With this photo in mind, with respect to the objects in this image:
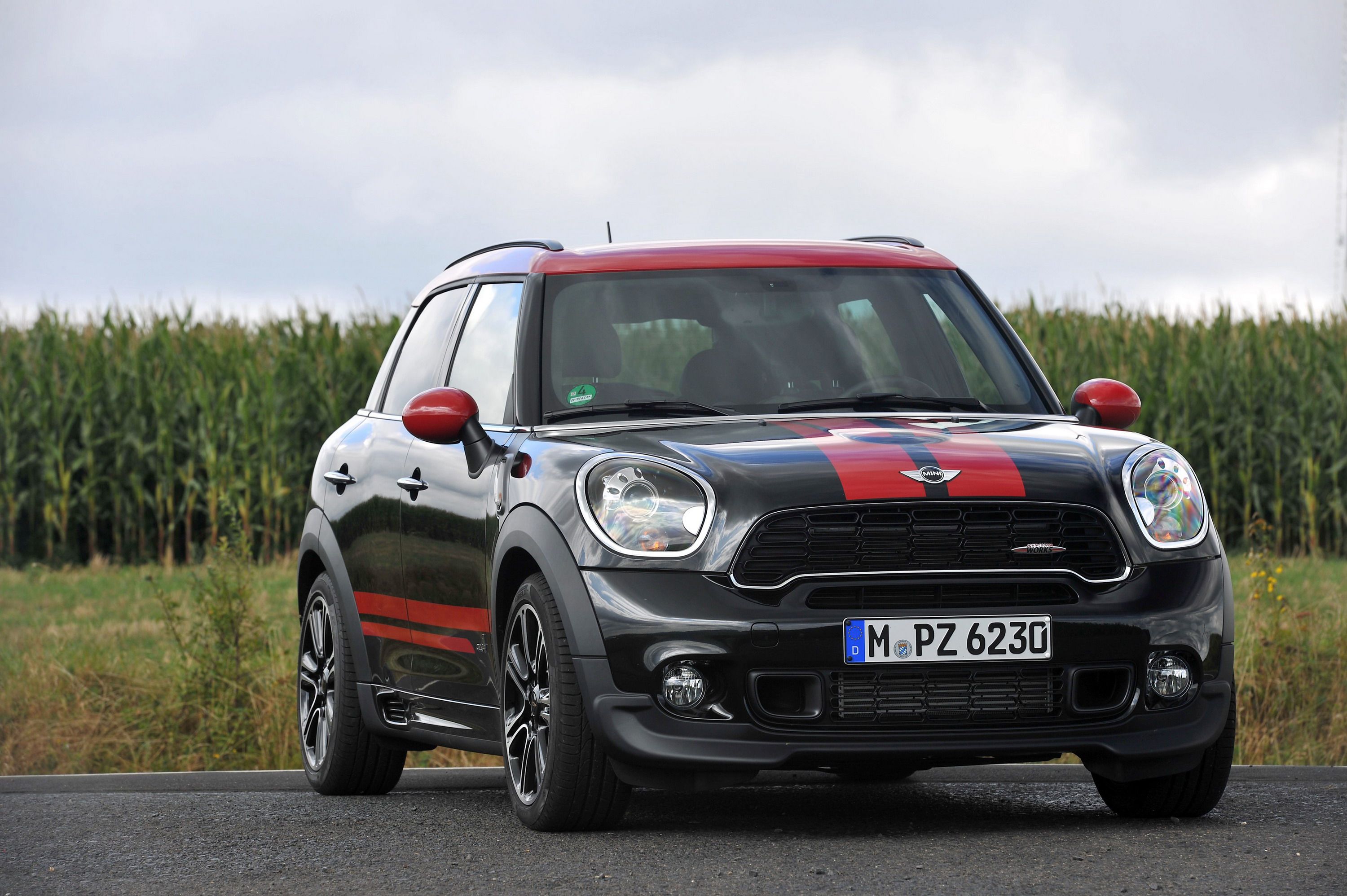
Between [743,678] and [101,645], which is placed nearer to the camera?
[743,678]

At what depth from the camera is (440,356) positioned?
24.9ft

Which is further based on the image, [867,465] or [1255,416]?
[1255,416]

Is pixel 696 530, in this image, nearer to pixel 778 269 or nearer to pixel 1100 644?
pixel 1100 644

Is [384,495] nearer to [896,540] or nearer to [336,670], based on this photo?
[336,670]

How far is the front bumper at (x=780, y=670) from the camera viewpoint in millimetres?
5383

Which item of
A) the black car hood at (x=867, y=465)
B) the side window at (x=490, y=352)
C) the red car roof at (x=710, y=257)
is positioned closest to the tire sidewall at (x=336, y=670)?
the side window at (x=490, y=352)

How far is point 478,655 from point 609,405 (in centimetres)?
93

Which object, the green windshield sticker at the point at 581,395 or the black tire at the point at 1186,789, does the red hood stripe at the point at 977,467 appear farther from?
the green windshield sticker at the point at 581,395

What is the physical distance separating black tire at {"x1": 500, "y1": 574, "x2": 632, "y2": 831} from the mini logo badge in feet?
3.52

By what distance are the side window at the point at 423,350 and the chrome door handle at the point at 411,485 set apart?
474 mm

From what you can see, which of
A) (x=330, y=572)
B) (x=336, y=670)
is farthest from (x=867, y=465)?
(x=330, y=572)

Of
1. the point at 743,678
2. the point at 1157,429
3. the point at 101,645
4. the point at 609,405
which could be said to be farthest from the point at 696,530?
the point at 1157,429

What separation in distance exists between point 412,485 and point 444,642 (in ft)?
1.99

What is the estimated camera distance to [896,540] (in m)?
5.45
